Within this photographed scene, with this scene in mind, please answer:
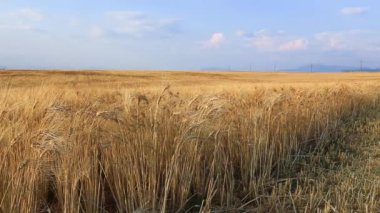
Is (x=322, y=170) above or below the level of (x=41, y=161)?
below

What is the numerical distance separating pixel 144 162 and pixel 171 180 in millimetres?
246

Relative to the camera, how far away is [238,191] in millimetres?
4180

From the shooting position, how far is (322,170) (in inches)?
187

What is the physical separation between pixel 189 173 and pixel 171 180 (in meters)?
0.20

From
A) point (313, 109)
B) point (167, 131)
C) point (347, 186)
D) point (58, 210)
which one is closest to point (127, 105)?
point (167, 131)

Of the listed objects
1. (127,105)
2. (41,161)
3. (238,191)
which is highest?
(127,105)

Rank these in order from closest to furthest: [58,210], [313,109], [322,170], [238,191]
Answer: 1. [58,210]
2. [238,191]
3. [322,170]
4. [313,109]

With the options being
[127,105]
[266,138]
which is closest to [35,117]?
[127,105]

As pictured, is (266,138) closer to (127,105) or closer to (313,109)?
(127,105)

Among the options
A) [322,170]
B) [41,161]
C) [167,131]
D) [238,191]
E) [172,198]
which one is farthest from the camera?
[322,170]

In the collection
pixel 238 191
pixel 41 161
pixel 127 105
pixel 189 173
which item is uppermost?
pixel 127 105

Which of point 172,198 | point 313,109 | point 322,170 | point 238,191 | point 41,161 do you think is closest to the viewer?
point 41,161

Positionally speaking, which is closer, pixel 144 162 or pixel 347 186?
pixel 144 162

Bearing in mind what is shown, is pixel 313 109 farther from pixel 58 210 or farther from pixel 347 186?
pixel 58 210
